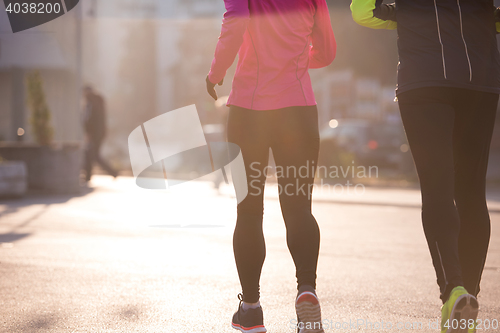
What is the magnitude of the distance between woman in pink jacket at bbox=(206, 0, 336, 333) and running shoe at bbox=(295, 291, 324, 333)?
0.54 feet

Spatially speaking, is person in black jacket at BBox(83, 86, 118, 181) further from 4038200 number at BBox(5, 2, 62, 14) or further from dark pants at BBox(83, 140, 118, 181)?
4038200 number at BBox(5, 2, 62, 14)

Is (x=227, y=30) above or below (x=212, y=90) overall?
above

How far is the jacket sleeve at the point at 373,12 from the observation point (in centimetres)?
300

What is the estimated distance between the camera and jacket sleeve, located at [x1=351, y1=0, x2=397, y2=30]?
300cm

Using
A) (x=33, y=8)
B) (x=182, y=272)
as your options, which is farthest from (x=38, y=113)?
(x=182, y=272)

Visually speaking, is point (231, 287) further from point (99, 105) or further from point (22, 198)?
point (99, 105)

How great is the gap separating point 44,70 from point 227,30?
23.7 m

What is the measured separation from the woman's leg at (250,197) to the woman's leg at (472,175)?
909mm

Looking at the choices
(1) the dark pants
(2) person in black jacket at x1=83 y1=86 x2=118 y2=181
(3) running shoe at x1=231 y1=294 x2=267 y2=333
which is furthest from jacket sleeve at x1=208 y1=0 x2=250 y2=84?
(2) person in black jacket at x1=83 y1=86 x2=118 y2=181

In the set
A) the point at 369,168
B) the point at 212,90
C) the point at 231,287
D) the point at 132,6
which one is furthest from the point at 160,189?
the point at 132,6

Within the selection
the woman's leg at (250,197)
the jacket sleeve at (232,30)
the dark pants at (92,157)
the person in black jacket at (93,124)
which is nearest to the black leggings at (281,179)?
the woman's leg at (250,197)

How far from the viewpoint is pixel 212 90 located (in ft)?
10.1

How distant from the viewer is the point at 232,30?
2938 millimetres

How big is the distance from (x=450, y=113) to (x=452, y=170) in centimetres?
26
